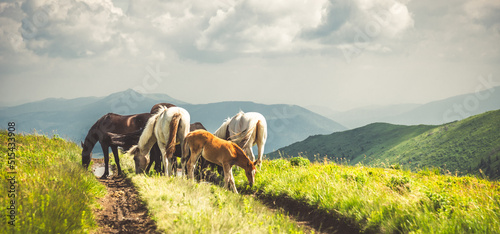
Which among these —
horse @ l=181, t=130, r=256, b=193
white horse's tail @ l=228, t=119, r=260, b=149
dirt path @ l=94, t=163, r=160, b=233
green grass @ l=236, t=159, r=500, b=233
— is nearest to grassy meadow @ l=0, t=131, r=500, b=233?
green grass @ l=236, t=159, r=500, b=233

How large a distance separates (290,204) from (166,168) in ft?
15.5

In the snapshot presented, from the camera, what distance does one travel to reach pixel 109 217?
21.9 feet

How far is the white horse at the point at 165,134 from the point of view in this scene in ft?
38.1

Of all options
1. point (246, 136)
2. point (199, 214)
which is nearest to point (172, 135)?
point (246, 136)

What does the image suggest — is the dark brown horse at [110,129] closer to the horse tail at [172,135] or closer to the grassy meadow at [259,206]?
the horse tail at [172,135]

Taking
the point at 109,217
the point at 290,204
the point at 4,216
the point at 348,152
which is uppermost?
the point at 4,216

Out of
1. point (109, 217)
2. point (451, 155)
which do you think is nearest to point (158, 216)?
point (109, 217)

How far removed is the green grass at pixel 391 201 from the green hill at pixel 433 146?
4622cm

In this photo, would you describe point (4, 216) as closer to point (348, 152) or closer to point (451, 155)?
point (451, 155)

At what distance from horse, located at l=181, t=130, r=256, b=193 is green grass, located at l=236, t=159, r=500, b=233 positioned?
102 centimetres

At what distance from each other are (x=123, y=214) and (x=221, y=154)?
3747mm

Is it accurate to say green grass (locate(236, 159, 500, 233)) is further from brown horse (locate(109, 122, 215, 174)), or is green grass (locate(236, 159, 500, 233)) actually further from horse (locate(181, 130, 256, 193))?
brown horse (locate(109, 122, 215, 174))

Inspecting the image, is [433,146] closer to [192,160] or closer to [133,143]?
[133,143]

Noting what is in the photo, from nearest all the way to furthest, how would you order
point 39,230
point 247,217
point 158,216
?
point 39,230 < point 158,216 < point 247,217
